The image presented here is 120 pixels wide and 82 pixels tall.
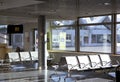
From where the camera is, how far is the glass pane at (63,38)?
17031 mm

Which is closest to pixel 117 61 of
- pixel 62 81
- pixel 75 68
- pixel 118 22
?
pixel 118 22

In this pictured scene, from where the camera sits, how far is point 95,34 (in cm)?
1609

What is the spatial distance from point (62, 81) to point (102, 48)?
25.2 ft

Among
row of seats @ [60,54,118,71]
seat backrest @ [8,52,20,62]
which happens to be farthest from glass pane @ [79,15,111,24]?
seat backrest @ [8,52,20,62]

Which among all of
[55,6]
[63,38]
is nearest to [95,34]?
[63,38]

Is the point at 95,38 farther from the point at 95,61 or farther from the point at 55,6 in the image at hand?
the point at 55,6

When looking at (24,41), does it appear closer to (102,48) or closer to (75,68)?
(102,48)

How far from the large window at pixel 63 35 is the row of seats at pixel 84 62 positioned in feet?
15.6

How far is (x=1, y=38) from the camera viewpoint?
21.8m

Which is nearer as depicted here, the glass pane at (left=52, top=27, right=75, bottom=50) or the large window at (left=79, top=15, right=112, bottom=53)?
the large window at (left=79, top=15, right=112, bottom=53)

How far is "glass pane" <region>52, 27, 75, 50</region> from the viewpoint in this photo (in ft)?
55.9

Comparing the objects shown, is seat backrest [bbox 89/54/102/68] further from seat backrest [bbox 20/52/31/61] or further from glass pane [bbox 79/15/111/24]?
seat backrest [bbox 20/52/31/61]

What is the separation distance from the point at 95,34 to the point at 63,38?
266cm

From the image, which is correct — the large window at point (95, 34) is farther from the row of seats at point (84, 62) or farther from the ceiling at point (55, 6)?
the ceiling at point (55, 6)
